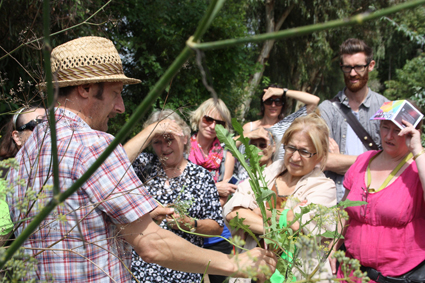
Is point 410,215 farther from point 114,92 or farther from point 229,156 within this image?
point 114,92

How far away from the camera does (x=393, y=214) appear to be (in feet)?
7.68

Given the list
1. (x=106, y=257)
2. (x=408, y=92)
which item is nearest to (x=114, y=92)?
(x=106, y=257)

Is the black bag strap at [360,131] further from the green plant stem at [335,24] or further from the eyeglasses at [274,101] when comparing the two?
the green plant stem at [335,24]

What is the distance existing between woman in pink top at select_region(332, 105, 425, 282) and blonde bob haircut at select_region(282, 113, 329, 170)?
0.32 meters

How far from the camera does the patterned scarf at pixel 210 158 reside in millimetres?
3465

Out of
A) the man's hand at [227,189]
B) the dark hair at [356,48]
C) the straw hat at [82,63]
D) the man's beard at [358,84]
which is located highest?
the dark hair at [356,48]

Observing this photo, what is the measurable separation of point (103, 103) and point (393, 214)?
189 cm

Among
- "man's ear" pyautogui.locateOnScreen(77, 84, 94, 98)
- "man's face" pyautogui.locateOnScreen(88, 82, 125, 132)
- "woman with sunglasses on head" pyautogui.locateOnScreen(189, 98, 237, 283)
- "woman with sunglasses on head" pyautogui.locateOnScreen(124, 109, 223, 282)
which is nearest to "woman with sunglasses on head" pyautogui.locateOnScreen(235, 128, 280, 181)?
"woman with sunglasses on head" pyautogui.locateOnScreen(189, 98, 237, 283)

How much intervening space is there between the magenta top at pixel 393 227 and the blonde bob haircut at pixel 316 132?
0.37m

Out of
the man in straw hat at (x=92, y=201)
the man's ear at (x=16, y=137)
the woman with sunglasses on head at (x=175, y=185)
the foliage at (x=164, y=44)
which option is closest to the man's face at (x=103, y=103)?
the man in straw hat at (x=92, y=201)

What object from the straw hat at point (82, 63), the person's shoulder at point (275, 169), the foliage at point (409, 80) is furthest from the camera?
the foliage at point (409, 80)

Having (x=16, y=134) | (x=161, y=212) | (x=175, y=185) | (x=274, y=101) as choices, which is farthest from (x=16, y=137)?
(x=274, y=101)

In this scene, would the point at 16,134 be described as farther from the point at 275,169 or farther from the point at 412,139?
the point at 412,139

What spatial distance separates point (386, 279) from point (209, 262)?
60.5 inches
